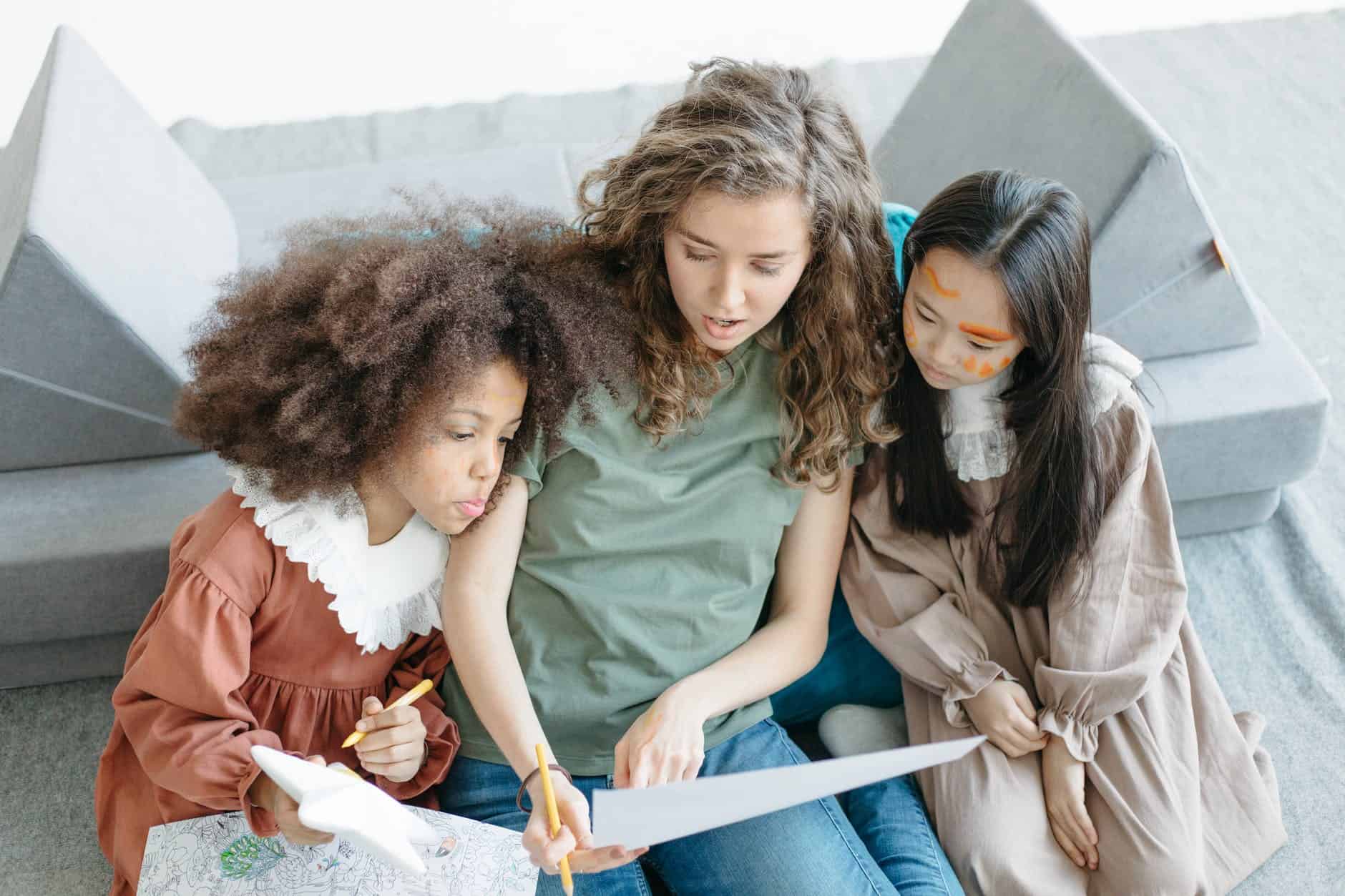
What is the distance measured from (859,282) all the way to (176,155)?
1235 millimetres

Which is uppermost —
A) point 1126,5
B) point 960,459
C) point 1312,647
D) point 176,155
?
point 176,155

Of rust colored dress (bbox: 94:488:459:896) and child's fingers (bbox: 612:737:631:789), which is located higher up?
rust colored dress (bbox: 94:488:459:896)

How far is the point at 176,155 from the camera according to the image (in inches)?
79.0

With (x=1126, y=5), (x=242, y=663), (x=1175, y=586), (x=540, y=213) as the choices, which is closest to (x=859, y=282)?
(x=540, y=213)

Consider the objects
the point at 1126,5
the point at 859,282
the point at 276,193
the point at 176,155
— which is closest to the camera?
the point at 859,282

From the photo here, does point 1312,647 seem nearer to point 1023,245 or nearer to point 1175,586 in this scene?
point 1175,586

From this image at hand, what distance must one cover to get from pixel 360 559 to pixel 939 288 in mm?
718

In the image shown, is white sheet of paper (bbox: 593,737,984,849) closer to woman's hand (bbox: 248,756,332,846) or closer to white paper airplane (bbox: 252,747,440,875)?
white paper airplane (bbox: 252,747,440,875)

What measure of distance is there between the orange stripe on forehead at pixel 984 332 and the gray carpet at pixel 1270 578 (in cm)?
88

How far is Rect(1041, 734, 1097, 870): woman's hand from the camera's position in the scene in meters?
1.49

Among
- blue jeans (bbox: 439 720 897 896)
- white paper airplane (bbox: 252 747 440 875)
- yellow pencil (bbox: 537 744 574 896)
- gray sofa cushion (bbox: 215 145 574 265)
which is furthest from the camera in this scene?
gray sofa cushion (bbox: 215 145 574 265)

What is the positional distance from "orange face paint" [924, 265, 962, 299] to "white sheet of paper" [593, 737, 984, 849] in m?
0.50

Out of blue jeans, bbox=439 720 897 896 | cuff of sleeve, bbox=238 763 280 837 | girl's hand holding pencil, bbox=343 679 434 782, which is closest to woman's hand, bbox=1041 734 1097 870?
blue jeans, bbox=439 720 897 896

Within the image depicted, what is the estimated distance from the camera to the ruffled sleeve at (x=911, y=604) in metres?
1.55
